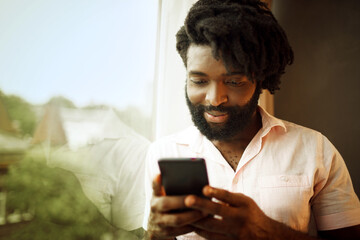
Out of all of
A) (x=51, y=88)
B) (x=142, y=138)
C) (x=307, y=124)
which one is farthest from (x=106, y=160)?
(x=307, y=124)

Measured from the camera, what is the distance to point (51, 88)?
943mm

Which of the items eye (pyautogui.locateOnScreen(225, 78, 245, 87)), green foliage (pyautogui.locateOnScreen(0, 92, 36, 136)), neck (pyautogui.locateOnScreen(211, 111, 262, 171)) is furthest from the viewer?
neck (pyautogui.locateOnScreen(211, 111, 262, 171))

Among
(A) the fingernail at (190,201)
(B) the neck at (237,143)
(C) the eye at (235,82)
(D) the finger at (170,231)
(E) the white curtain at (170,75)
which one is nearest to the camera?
(A) the fingernail at (190,201)

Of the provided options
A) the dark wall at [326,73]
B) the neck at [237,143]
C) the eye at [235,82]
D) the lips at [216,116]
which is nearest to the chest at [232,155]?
the neck at [237,143]

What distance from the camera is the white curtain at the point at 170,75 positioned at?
1.28m

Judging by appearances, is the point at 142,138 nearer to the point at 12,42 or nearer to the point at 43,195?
the point at 43,195

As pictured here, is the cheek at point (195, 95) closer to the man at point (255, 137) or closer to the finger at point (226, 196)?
the man at point (255, 137)

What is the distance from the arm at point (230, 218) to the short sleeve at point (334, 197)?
0.31 metres

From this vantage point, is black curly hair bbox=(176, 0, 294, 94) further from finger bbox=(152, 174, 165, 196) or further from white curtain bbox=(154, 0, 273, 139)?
finger bbox=(152, 174, 165, 196)

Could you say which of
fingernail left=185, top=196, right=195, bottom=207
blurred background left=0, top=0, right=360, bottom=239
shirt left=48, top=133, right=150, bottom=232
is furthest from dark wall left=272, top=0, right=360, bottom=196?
fingernail left=185, top=196, right=195, bottom=207

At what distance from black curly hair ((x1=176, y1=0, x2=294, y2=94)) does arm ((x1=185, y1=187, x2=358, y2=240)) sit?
44cm

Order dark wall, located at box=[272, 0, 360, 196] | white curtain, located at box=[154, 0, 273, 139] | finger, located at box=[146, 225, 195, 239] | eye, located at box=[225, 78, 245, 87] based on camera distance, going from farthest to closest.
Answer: dark wall, located at box=[272, 0, 360, 196] < white curtain, located at box=[154, 0, 273, 139] < eye, located at box=[225, 78, 245, 87] < finger, located at box=[146, 225, 195, 239]

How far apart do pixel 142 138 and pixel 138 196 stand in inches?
10.9

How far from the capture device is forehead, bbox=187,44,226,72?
922mm
